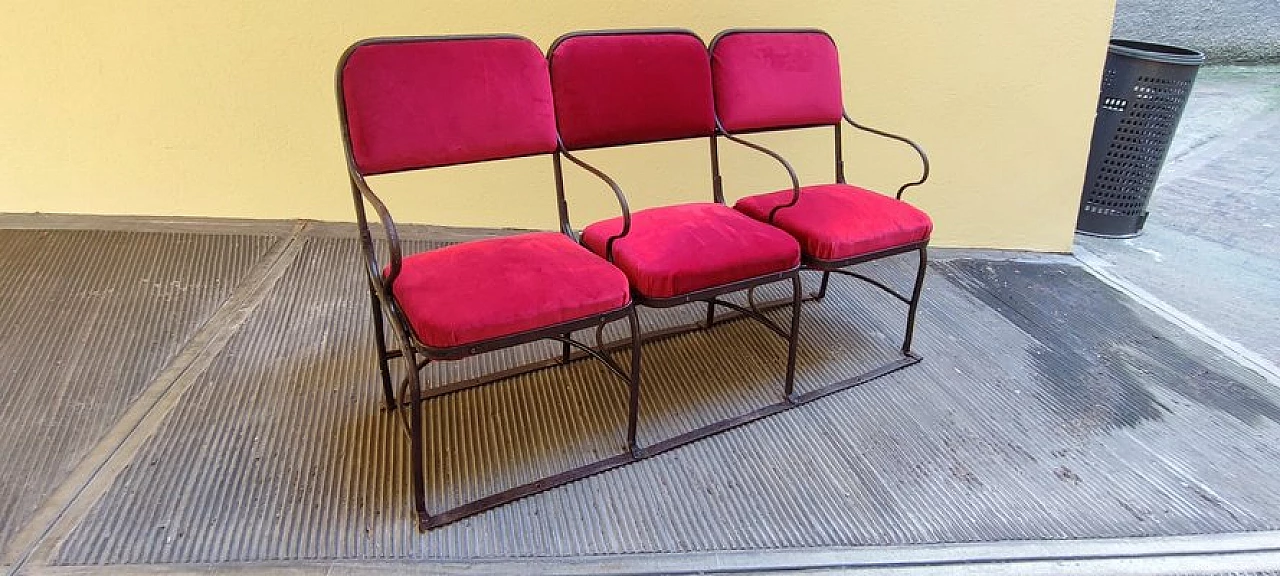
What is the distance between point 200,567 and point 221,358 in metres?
0.83

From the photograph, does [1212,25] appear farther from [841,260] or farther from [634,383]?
[634,383]

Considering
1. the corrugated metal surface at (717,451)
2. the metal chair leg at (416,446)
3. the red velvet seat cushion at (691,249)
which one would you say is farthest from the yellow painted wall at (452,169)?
the metal chair leg at (416,446)

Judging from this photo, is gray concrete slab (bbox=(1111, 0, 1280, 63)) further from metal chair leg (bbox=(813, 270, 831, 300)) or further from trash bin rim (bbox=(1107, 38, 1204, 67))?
metal chair leg (bbox=(813, 270, 831, 300))

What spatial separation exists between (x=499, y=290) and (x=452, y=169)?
1438 millimetres

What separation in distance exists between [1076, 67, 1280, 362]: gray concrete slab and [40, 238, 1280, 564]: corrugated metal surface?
395 mm

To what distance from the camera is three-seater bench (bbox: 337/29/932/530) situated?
1.43 m

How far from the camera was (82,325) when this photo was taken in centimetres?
209

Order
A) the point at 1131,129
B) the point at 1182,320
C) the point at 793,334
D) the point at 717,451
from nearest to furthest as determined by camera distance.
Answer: the point at 717,451
the point at 793,334
the point at 1182,320
the point at 1131,129

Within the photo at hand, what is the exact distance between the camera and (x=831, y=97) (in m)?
2.27

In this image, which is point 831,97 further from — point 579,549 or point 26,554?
point 26,554

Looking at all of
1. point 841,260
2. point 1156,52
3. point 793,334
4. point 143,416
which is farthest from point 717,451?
point 1156,52

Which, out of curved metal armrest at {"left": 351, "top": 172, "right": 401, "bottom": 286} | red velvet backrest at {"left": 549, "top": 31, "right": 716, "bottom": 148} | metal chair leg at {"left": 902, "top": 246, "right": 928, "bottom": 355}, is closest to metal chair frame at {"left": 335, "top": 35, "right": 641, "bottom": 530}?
curved metal armrest at {"left": 351, "top": 172, "right": 401, "bottom": 286}

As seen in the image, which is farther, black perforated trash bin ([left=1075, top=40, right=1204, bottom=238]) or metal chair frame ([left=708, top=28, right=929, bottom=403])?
black perforated trash bin ([left=1075, top=40, right=1204, bottom=238])

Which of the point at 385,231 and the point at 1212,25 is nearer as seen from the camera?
the point at 385,231
